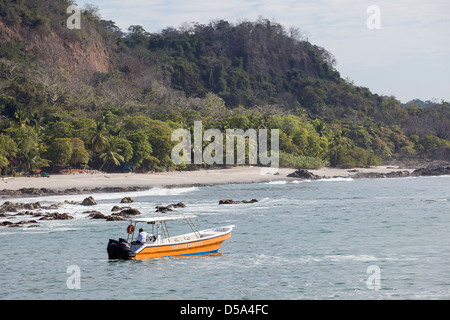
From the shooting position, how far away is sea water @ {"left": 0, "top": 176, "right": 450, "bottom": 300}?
21.0 m

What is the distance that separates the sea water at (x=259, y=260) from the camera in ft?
69.1

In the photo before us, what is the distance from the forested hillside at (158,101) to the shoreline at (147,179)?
3.79 meters

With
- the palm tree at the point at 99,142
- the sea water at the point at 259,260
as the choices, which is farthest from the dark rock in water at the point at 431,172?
the sea water at the point at 259,260

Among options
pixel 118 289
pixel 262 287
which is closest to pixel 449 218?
pixel 262 287

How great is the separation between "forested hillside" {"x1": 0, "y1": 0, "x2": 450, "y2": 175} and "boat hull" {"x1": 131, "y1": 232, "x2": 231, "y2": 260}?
43202mm

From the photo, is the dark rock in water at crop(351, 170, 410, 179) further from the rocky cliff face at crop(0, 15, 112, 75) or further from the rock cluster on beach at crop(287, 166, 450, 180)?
the rocky cliff face at crop(0, 15, 112, 75)

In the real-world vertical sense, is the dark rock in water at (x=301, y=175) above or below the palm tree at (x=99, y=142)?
below

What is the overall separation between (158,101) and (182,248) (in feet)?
331

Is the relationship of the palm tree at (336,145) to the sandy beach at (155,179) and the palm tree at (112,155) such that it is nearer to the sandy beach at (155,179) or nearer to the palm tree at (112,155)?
the sandy beach at (155,179)

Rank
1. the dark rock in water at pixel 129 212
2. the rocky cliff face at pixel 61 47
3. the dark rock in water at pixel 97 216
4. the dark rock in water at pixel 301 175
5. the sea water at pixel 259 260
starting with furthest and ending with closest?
the rocky cliff face at pixel 61 47 → the dark rock in water at pixel 301 175 → the dark rock in water at pixel 129 212 → the dark rock in water at pixel 97 216 → the sea water at pixel 259 260

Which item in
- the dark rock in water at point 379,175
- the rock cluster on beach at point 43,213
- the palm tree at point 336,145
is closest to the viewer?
the rock cluster on beach at point 43,213

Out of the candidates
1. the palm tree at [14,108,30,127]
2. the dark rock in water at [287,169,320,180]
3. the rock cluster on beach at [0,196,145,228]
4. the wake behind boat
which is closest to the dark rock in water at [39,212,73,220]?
the rock cluster on beach at [0,196,145,228]
